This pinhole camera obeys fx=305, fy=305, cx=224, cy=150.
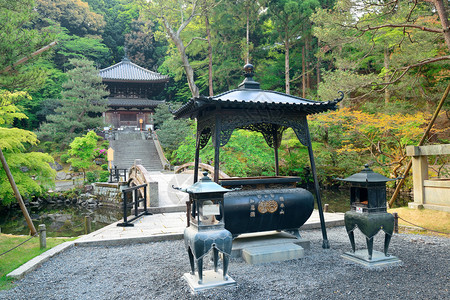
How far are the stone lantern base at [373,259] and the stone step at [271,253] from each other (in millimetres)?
883

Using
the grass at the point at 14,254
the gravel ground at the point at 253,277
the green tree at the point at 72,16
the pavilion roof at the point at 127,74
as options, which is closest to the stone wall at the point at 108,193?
the grass at the point at 14,254

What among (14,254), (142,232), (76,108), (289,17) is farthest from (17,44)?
(76,108)

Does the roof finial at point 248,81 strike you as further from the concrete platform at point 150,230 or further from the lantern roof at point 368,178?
the concrete platform at point 150,230

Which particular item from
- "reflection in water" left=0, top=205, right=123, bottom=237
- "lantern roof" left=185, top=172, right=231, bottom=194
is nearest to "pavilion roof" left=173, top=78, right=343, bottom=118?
"lantern roof" left=185, top=172, right=231, bottom=194

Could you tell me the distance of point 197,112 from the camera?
6449mm

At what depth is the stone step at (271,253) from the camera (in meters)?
5.50

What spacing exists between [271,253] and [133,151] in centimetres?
2500

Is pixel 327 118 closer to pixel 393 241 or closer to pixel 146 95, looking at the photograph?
pixel 393 241

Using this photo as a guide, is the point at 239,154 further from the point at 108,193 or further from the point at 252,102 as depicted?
the point at 252,102

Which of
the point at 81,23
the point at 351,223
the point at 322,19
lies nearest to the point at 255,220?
the point at 351,223

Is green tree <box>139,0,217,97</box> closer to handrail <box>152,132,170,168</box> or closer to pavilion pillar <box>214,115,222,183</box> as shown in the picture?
handrail <box>152,132,170,168</box>

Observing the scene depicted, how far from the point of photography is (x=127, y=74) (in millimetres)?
36625

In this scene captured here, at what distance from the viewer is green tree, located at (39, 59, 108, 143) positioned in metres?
27.9

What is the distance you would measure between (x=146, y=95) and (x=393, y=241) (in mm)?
35379
